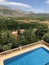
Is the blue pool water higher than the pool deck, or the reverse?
the pool deck

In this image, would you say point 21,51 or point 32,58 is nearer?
point 32,58

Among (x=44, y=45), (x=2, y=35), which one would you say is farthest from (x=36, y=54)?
(x=2, y=35)

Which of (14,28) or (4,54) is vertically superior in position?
(4,54)

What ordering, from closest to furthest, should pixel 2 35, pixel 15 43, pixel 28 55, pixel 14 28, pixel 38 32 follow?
1. pixel 28 55
2. pixel 15 43
3. pixel 2 35
4. pixel 38 32
5. pixel 14 28

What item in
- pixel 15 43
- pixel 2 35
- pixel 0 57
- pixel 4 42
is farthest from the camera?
pixel 2 35

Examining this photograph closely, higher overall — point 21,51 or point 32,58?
point 21,51

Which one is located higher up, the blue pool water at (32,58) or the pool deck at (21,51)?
the pool deck at (21,51)

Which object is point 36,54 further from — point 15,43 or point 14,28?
point 14,28

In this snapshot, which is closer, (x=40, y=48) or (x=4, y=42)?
(x=40, y=48)
